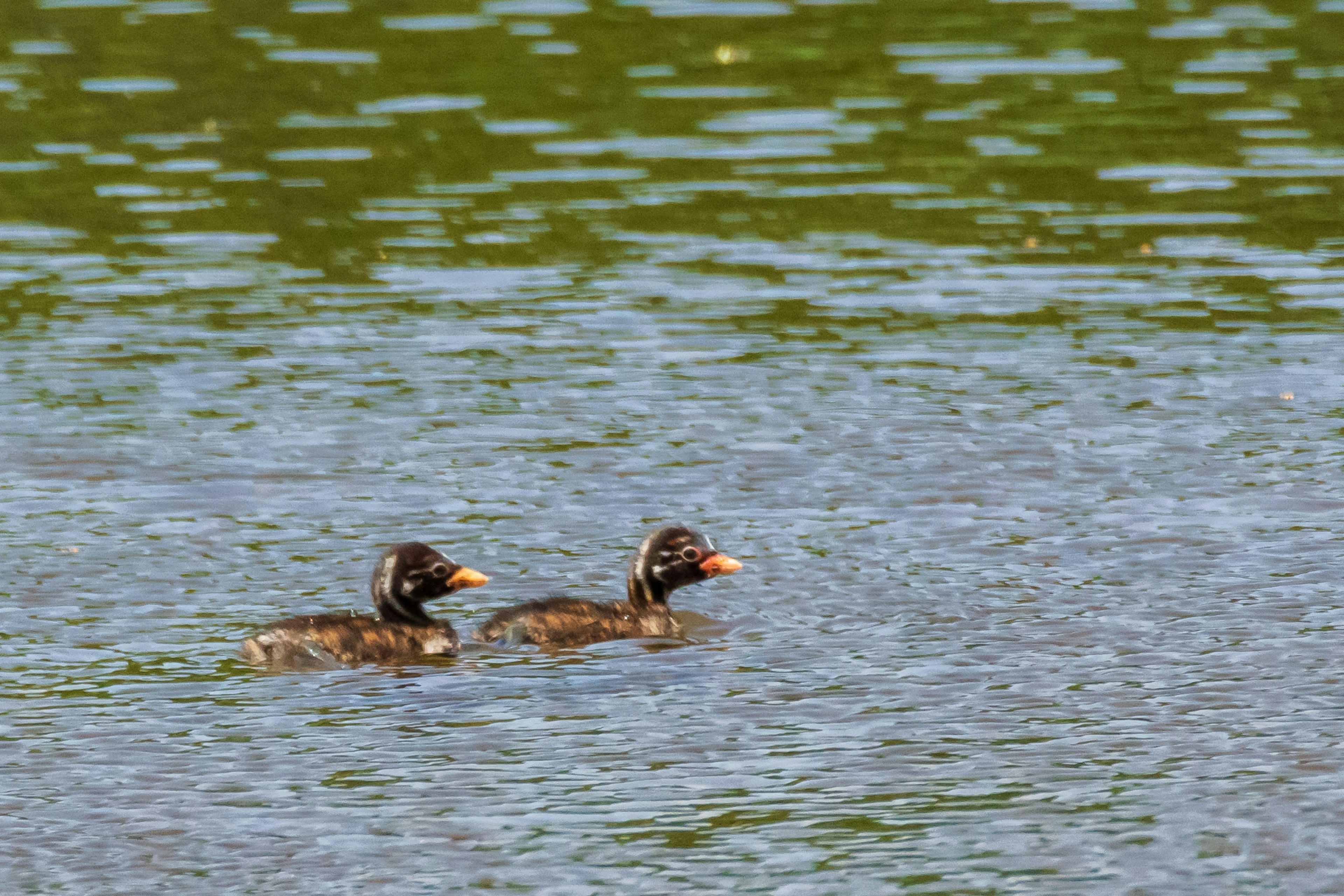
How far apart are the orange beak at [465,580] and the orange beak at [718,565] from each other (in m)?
1.17

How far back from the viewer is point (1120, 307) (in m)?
19.6

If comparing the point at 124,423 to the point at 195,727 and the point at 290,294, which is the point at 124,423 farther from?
the point at 195,727

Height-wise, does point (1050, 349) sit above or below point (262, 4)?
below

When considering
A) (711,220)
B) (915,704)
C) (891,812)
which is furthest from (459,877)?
(711,220)

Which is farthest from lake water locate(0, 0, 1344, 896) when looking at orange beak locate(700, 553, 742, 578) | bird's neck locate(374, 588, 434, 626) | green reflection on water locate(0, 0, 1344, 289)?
bird's neck locate(374, 588, 434, 626)

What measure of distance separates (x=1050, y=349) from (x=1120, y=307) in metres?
1.33

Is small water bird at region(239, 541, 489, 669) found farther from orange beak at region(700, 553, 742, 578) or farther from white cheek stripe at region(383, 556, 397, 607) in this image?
orange beak at region(700, 553, 742, 578)

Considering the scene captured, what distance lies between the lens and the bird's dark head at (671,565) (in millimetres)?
13258

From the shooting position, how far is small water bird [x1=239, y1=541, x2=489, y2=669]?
39.4 ft

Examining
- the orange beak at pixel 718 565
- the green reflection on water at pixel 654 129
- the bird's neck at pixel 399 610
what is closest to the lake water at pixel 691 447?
the green reflection on water at pixel 654 129

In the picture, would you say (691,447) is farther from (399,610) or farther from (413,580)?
(399,610)

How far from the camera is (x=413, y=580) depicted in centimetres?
1295

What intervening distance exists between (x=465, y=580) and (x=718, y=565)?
53.7 inches

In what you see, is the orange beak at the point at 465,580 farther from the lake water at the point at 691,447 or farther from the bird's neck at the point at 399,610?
the lake water at the point at 691,447
